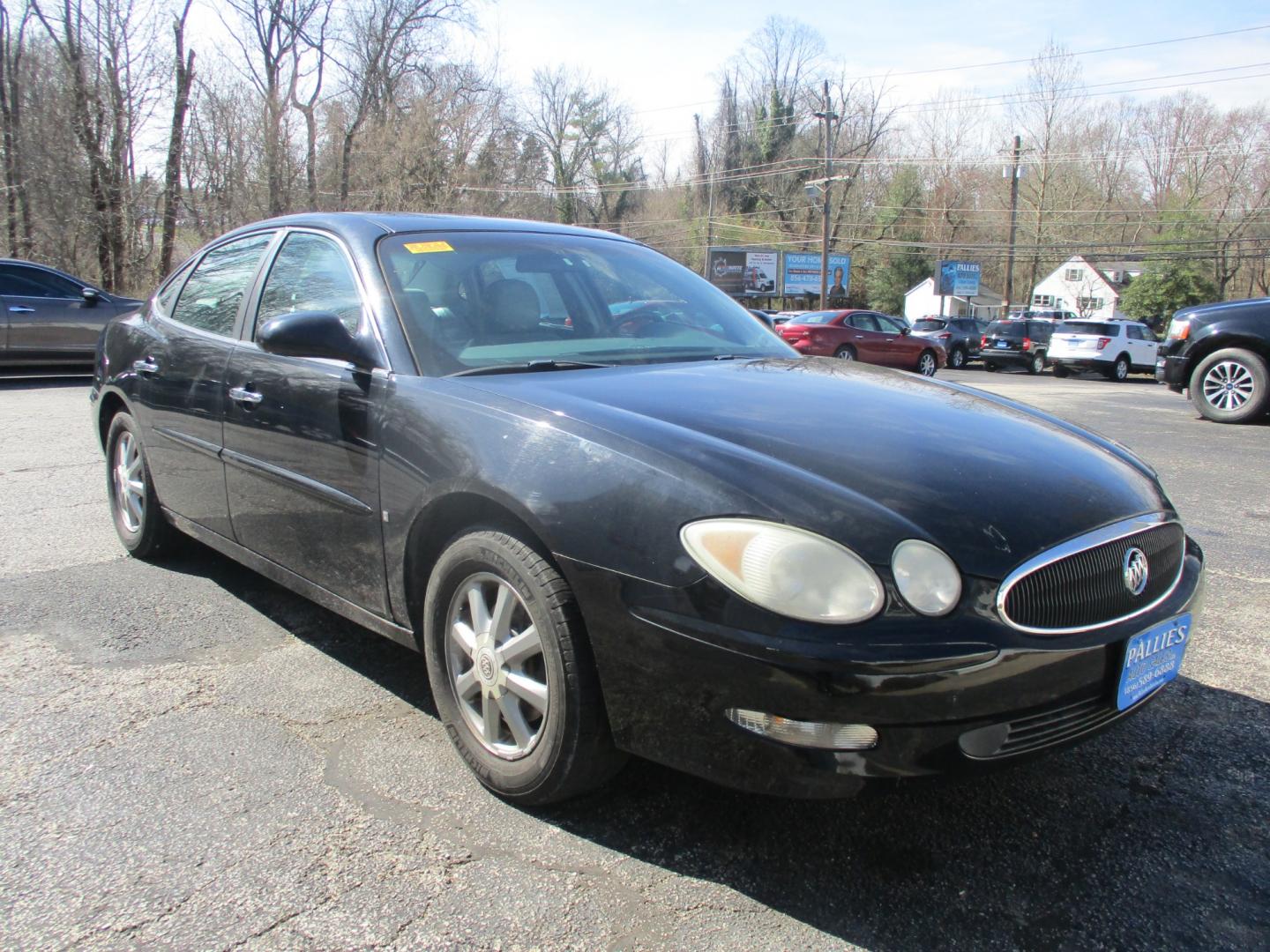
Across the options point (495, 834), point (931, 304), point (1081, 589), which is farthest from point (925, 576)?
point (931, 304)

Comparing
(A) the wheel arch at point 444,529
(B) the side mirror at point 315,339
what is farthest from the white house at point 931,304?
(A) the wheel arch at point 444,529

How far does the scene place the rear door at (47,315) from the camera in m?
11.6

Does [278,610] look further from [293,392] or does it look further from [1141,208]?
[1141,208]

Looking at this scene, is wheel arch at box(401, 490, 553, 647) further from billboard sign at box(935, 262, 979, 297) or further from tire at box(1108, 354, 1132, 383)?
billboard sign at box(935, 262, 979, 297)

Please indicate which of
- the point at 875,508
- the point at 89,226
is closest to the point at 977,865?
the point at 875,508

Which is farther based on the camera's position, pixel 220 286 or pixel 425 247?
pixel 220 286

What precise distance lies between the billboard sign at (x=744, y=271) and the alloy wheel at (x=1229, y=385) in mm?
41232

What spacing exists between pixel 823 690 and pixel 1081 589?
0.66 m

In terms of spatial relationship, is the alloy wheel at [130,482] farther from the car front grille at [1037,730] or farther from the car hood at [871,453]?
the car front grille at [1037,730]

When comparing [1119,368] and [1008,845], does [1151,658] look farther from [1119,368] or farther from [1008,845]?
[1119,368]

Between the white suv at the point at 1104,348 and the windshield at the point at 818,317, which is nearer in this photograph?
the windshield at the point at 818,317

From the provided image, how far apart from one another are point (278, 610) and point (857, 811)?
2458 millimetres

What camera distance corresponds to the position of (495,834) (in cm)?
228

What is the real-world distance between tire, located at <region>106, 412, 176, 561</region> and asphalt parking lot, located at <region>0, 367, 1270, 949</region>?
87 centimetres
